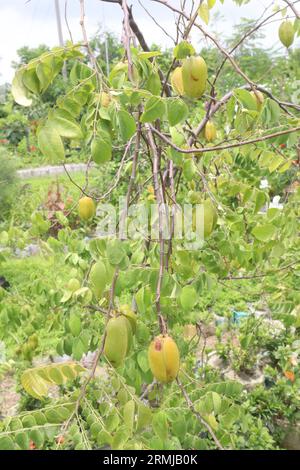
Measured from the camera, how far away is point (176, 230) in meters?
1.05

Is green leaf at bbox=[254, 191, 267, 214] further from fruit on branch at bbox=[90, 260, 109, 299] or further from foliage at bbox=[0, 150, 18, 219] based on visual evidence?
foliage at bbox=[0, 150, 18, 219]

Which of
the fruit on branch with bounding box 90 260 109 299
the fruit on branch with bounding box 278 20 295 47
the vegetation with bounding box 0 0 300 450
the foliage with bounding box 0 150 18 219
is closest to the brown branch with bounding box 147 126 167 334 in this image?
the vegetation with bounding box 0 0 300 450

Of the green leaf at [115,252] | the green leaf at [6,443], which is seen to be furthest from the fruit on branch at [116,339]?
the green leaf at [6,443]

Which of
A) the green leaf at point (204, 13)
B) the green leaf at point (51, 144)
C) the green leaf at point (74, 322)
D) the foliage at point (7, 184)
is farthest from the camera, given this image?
the foliage at point (7, 184)

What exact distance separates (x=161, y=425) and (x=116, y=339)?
22cm

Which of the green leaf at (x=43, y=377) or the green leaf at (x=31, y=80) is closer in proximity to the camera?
the green leaf at (x=31, y=80)

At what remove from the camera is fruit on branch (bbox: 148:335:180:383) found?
0.86 m

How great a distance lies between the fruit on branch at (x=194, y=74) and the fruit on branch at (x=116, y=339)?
0.47 meters

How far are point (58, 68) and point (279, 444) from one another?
6.98 feet

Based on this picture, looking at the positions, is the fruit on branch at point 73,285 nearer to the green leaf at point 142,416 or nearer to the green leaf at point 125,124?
the green leaf at point 142,416

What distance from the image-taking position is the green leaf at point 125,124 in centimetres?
80

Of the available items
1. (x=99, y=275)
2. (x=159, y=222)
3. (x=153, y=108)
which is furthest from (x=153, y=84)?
(x=99, y=275)
